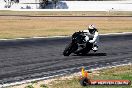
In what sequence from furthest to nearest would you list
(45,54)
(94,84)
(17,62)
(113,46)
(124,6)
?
(124,6)
(113,46)
(45,54)
(17,62)
(94,84)

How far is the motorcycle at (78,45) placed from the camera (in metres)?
22.7

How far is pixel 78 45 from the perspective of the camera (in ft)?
75.9

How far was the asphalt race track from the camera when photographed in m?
17.1

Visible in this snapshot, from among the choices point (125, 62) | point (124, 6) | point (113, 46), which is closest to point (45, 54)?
point (125, 62)

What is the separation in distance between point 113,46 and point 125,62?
7.87 m

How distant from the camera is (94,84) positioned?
14008 millimetres

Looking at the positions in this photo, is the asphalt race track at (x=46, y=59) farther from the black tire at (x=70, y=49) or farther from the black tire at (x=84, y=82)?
the black tire at (x=84, y=82)

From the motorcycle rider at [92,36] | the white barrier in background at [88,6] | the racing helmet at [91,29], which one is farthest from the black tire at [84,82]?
the white barrier in background at [88,6]

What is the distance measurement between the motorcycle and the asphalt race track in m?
0.32

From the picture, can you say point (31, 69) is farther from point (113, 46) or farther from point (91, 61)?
point (113, 46)

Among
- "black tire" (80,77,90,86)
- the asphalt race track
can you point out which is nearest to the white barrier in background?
the asphalt race track

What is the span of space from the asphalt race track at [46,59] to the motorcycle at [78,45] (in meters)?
0.32

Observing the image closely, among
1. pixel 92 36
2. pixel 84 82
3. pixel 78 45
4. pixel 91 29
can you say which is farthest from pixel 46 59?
pixel 84 82

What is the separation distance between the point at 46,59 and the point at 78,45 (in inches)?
106
